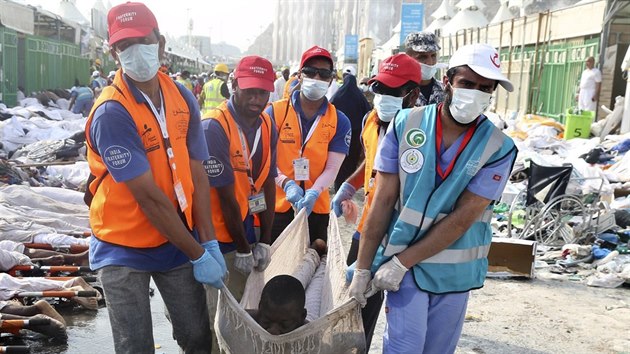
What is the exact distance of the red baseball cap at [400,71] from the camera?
3.55 m

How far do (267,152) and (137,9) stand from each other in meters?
1.19

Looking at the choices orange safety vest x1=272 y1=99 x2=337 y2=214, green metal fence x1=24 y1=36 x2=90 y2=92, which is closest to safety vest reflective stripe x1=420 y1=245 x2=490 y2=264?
orange safety vest x1=272 y1=99 x2=337 y2=214

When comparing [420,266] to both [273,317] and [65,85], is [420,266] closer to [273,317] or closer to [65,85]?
[273,317]

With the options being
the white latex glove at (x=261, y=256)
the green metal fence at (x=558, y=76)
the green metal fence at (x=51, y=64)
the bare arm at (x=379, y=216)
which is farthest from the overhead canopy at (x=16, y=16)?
the bare arm at (x=379, y=216)

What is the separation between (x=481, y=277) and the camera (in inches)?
108

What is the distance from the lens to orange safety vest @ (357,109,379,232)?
3.35 metres

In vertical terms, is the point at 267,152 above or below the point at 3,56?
below

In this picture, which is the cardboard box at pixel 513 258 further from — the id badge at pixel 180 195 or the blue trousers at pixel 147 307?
the id badge at pixel 180 195

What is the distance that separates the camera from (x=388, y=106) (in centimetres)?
355

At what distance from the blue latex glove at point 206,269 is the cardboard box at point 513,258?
393 cm

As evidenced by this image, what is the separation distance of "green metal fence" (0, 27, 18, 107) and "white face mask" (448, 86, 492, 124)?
15.4 m

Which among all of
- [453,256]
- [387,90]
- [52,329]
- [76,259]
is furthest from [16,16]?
[453,256]

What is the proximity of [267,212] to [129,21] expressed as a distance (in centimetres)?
144

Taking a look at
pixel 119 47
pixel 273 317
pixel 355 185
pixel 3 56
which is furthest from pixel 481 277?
pixel 3 56
